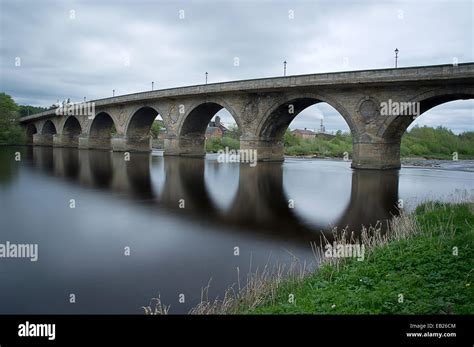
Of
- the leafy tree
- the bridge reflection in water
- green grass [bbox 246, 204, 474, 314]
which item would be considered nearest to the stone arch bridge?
the bridge reflection in water

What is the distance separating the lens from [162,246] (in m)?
7.27

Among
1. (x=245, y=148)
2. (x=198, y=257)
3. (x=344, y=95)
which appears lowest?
(x=198, y=257)

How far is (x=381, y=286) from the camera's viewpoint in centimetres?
489

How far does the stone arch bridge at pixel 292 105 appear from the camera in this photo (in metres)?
19.9

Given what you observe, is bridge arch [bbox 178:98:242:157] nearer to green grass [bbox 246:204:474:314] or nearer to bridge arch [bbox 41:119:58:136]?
green grass [bbox 246:204:474:314]

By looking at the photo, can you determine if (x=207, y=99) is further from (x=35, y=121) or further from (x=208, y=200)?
(x=35, y=121)

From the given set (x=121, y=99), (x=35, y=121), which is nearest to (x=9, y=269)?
(x=121, y=99)

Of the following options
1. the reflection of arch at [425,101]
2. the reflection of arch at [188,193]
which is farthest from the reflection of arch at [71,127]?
the reflection of arch at [425,101]

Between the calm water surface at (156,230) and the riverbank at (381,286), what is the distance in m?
0.78

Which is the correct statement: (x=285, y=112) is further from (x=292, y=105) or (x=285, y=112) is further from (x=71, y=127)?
(x=71, y=127)

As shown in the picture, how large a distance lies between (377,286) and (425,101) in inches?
749

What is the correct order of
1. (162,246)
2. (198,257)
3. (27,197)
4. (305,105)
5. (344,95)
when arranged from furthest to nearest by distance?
(305,105)
(344,95)
(27,197)
(162,246)
(198,257)
